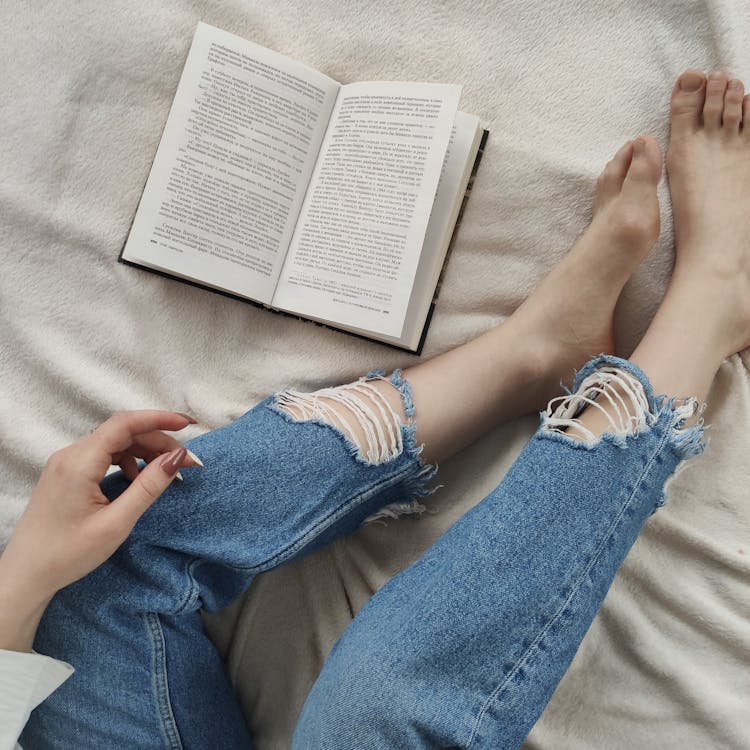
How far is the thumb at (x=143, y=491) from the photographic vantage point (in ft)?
2.11

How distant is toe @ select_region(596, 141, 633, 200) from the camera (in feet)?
2.66

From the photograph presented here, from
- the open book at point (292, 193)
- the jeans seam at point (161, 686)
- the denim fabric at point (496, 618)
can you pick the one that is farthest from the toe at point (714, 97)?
the jeans seam at point (161, 686)

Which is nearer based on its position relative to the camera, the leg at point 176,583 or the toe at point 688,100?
the leg at point 176,583

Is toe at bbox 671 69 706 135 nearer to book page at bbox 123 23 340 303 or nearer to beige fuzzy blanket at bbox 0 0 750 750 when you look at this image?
beige fuzzy blanket at bbox 0 0 750 750

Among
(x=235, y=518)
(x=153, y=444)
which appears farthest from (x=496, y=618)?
(x=153, y=444)

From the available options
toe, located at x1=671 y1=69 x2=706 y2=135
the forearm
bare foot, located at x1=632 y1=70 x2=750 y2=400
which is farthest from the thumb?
toe, located at x1=671 y1=69 x2=706 y2=135

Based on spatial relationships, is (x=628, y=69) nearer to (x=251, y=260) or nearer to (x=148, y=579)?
(x=251, y=260)

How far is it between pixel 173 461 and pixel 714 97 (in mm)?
723

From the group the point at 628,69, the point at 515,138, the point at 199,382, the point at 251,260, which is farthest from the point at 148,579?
the point at 628,69

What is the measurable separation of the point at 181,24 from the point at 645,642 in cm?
89

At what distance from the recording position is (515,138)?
2.74 ft

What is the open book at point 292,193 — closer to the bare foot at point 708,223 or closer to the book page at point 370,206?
the book page at point 370,206

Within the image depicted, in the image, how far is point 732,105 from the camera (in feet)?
2.70

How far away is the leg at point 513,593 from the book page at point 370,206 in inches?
9.8
